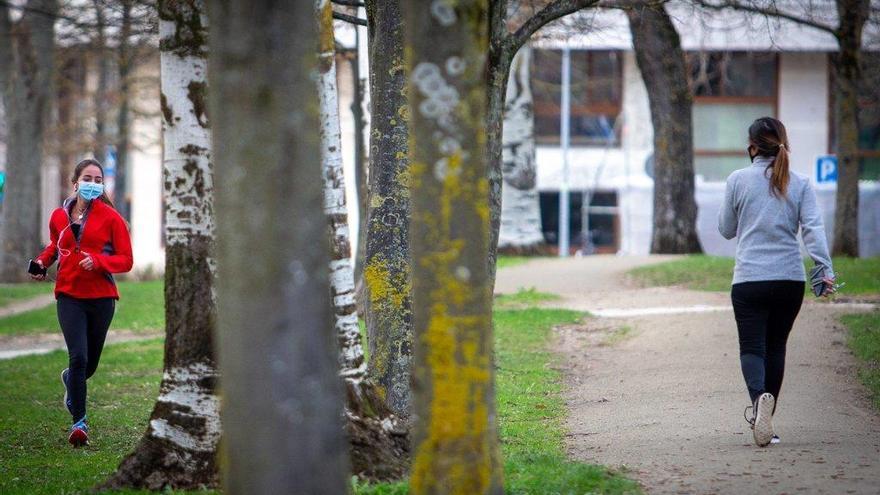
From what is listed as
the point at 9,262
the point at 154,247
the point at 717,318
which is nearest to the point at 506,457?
the point at 717,318

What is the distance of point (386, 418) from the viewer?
21.9ft

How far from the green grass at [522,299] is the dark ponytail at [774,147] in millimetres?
10057

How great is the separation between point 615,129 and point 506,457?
3413cm

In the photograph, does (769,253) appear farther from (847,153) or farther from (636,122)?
(636,122)

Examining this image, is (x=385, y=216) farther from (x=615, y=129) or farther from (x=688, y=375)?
(x=615, y=129)

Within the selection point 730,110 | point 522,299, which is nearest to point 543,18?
point 522,299

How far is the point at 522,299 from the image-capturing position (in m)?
18.3

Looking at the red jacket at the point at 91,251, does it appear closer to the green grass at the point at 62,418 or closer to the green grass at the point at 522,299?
the green grass at the point at 62,418

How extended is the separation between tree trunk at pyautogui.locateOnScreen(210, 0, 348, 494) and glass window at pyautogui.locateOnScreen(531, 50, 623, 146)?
3657cm

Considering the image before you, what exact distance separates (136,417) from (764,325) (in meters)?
5.35

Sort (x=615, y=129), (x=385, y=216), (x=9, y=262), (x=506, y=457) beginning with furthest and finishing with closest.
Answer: (x=615, y=129) < (x=9, y=262) < (x=385, y=216) < (x=506, y=457)

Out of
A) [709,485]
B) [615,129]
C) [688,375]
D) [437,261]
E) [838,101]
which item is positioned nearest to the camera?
[437,261]

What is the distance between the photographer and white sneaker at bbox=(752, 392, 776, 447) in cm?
710

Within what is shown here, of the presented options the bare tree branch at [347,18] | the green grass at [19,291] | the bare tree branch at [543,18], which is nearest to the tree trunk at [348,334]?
the bare tree branch at [543,18]
